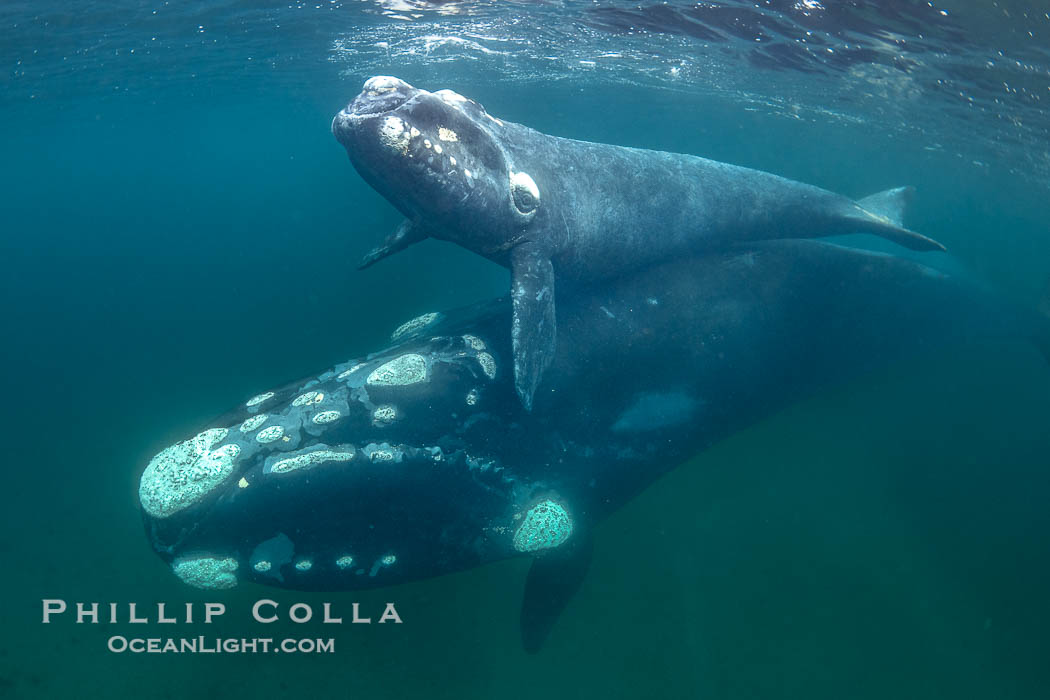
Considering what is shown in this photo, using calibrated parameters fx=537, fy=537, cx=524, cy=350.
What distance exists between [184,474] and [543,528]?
12.7ft

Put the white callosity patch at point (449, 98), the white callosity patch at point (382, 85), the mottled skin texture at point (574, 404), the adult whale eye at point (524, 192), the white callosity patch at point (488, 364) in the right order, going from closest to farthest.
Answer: the mottled skin texture at point (574, 404), the white callosity patch at point (382, 85), the white callosity patch at point (449, 98), the white callosity patch at point (488, 364), the adult whale eye at point (524, 192)

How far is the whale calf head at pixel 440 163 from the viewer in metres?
5.19

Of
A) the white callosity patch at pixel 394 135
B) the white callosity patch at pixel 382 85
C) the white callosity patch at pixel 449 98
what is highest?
the white callosity patch at pixel 382 85

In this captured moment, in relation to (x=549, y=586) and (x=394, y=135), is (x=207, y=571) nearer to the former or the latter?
(x=549, y=586)

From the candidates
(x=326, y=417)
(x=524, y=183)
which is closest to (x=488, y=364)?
(x=326, y=417)

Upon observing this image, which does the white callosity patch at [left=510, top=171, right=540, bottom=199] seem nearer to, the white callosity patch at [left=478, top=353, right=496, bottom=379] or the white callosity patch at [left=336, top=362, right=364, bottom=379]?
the white callosity patch at [left=478, top=353, right=496, bottom=379]

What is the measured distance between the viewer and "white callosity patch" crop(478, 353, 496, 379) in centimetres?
635

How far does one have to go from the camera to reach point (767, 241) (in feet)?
28.7

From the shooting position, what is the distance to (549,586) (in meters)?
7.53

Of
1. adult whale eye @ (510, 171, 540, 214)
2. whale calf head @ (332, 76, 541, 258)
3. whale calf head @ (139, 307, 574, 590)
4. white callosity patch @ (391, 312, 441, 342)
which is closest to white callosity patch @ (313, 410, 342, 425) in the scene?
whale calf head @ (139, 307, 574, 590)

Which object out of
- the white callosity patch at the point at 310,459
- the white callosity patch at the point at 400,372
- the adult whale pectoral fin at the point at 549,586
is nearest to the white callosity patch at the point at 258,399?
the white callosity patch at the point at 310,459

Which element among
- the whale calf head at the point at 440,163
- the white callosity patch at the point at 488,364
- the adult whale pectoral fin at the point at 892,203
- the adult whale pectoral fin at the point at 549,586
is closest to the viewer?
the whale calf head at the point at 440,163

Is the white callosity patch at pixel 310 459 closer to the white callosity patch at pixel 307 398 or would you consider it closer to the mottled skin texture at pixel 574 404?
the mottled skin texture at pixel 574 404

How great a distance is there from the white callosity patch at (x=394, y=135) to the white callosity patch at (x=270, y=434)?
3.06 meters
